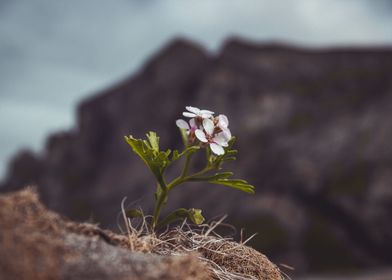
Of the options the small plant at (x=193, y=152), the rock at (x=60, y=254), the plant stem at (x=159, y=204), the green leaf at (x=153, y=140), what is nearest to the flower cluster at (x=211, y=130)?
the small plant at (x=193, y=152)

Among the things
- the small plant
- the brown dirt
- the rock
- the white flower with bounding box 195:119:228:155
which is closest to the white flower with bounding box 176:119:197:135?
the small plant

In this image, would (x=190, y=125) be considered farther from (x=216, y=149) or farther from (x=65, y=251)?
(x=65, y=251)

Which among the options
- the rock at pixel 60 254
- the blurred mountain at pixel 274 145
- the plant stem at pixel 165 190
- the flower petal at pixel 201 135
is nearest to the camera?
the rock at pixel 60 254

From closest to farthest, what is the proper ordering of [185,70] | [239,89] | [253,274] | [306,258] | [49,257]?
[49,257]
[253,274]
[306,258]
[239,89]
[185,70]

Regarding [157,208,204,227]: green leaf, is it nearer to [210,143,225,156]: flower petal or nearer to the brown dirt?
[210,143,225,156]: flower petal

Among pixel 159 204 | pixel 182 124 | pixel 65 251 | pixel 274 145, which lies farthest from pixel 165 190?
pixel 274 145

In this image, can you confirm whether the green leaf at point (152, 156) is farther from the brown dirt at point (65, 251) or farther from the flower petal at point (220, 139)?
the brown dirt at point (65, 251)

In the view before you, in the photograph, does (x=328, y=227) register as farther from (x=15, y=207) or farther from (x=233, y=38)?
(x=15, y=207)

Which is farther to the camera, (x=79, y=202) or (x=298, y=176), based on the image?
(x=79, y=202)

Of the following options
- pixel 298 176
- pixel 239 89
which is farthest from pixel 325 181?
pixel 239 89
